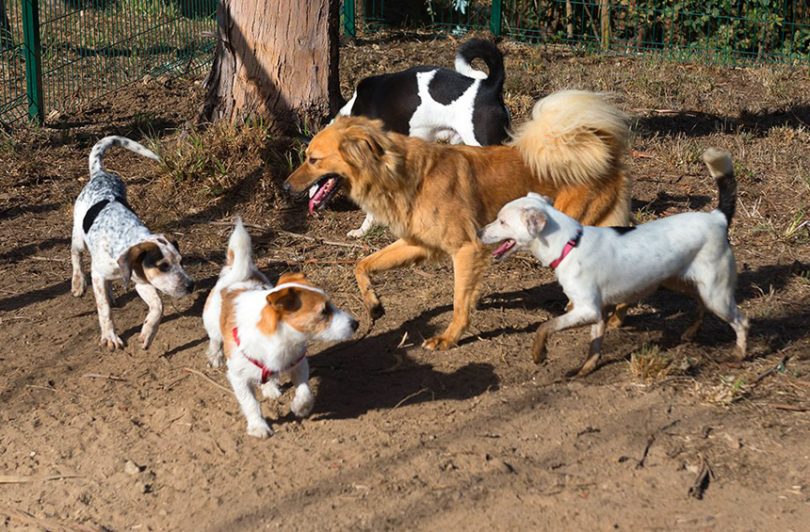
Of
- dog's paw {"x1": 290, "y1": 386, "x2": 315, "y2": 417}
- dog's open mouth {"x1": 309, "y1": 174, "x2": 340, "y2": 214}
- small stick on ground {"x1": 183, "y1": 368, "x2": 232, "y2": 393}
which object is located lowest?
small stick on ground {"x1": 183, "y1": 368, "x2": 232, "y2": 393}

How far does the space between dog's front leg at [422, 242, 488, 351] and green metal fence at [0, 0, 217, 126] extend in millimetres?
4864

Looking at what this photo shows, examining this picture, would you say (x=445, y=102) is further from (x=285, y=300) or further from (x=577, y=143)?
(x=285, y=300)

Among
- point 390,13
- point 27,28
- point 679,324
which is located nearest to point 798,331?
point 679,324

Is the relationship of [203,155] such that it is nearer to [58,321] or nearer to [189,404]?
[58,321]

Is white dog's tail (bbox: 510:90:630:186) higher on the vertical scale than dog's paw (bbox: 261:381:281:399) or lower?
higher

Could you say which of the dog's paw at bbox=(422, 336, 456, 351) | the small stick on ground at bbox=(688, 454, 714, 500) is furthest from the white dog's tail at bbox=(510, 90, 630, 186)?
the small stick on ground at bbox=(688, 454, 714, 500)

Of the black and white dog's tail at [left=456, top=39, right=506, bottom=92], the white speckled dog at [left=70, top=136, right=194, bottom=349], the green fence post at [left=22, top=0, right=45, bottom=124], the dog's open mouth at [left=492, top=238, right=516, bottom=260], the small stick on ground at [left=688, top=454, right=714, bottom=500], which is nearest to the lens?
the small stick on ground at [left=688, top=454, right=714, bottom=500]

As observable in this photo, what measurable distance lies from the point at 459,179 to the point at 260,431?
1.94m

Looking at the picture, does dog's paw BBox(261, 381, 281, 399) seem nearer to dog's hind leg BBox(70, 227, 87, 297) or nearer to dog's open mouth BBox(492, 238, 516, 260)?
dog's open mouth BBox(492, 238, 516, 260)

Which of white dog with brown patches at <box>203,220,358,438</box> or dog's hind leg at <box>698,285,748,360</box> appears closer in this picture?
white dog with brown patches at <box>203,220,358,438</box>

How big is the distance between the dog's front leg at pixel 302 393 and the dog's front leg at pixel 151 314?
1229mm

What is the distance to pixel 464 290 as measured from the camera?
570cm

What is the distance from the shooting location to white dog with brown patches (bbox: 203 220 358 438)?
4.53 metres

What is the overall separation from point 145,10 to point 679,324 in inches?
267
